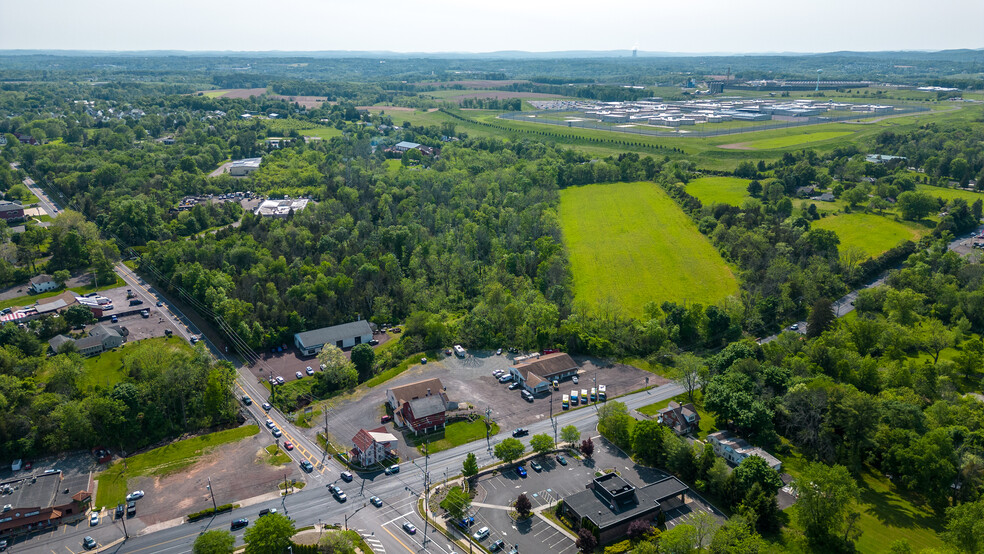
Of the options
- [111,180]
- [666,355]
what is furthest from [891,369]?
[111,180]

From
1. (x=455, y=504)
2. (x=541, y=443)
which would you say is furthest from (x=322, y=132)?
(x=455, y=504)

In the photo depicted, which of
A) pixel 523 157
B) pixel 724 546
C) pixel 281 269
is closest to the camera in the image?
pixel 724 546

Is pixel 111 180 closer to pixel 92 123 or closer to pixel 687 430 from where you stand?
pixel 92 123

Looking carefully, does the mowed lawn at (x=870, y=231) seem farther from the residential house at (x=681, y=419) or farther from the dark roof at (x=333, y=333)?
the dark roof at (x=333, y=333)

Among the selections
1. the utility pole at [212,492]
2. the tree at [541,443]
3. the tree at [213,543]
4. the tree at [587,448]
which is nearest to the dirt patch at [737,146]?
the tree at [587,448]

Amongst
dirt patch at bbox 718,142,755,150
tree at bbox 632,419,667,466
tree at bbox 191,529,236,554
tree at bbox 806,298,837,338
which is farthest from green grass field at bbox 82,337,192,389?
dirt patch at bbox 718,142,755,150

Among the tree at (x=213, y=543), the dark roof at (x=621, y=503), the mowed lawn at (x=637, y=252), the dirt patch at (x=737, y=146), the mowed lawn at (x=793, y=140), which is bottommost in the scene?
the dark roof at (x=621, y=503)
